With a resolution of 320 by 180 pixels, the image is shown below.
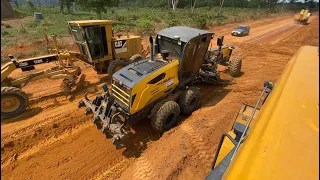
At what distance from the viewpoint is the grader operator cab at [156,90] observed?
5273 mm

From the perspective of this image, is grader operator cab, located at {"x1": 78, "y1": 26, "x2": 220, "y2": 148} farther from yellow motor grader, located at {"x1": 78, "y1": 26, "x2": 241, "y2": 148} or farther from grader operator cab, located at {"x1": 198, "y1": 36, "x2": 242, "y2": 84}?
grader operator cab, located at {"x1": 198, "y1": 36, "x2": 242, "y2": 84}

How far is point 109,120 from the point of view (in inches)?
207

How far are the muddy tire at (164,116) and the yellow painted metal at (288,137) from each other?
4131 mm

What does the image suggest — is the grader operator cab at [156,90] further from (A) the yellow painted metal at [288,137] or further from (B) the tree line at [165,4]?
(A) the yellow painted metal at [288,137]

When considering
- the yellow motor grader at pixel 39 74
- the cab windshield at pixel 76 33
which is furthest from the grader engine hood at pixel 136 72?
the cab windshield at pixel 76 33

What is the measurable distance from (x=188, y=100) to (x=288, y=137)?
5132 millimetres

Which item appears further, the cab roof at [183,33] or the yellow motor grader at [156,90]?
the cab roof at [183,33]

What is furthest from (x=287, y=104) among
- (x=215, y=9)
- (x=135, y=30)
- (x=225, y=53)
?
(x=215, y=9)

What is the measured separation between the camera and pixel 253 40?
61.6 ft

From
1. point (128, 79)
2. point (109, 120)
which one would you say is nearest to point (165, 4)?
point (128, 79)

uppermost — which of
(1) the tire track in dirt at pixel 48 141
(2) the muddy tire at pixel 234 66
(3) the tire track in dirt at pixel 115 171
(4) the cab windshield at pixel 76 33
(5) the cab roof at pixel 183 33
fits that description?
(5) the cab roof at pixel 183 33

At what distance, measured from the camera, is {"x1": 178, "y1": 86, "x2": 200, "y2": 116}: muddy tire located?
6.18 metres

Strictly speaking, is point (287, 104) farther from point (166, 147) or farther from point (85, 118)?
point (85, 118)

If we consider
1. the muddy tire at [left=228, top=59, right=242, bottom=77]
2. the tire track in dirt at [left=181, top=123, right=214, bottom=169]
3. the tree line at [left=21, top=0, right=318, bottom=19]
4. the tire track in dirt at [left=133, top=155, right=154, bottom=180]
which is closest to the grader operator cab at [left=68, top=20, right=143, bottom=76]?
the tree line at [left=21, top=0, right=318, bottom=19]
